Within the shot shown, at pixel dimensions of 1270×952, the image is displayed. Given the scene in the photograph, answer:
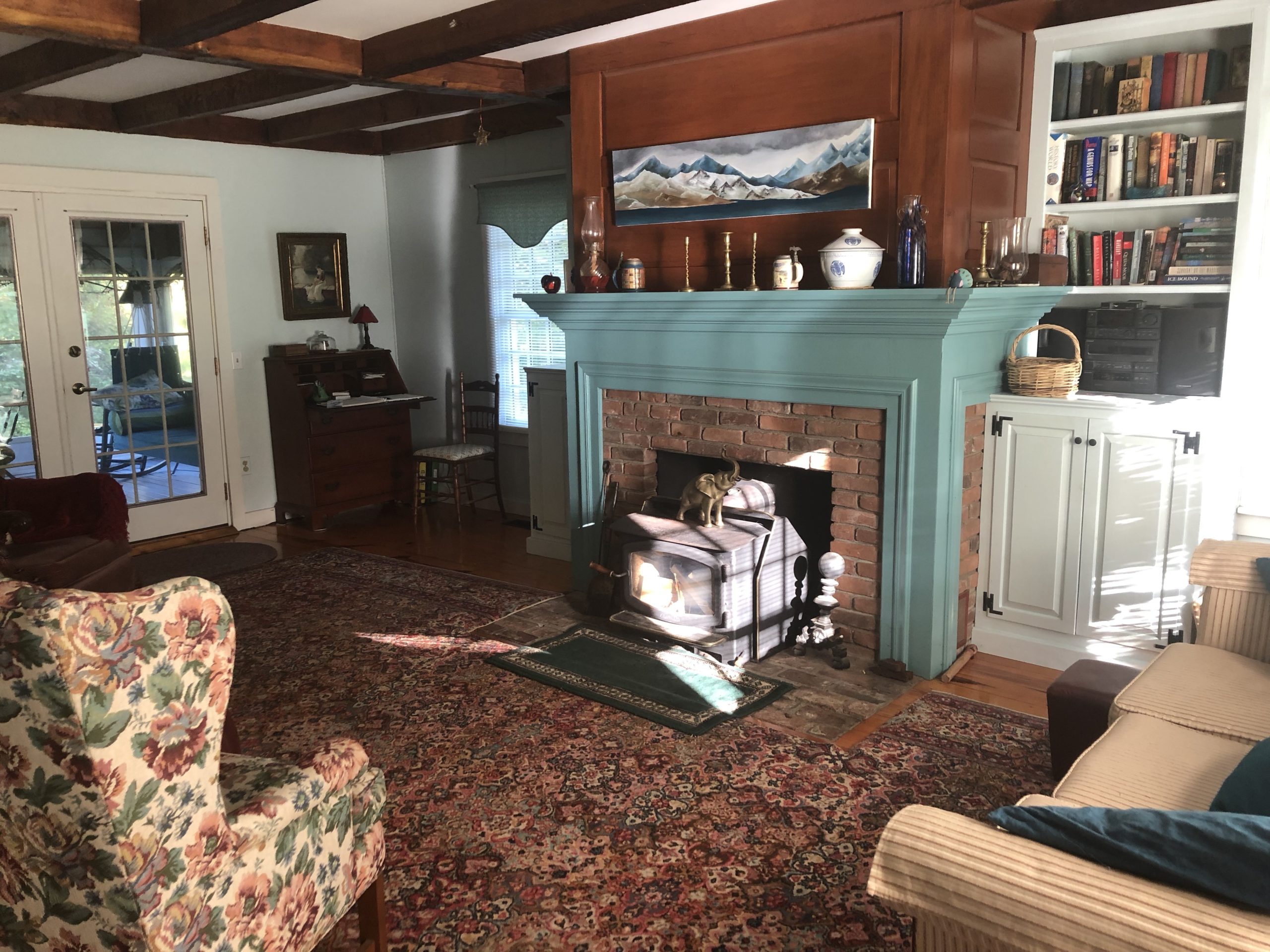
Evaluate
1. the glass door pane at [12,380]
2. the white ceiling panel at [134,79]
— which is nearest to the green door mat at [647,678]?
the white ceiling panel at [134,79]

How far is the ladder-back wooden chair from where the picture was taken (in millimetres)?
6262

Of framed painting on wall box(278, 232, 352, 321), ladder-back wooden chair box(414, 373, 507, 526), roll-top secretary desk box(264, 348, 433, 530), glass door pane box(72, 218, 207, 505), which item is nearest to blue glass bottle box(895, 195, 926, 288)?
ladder-back wooden chair box(414, 373, 507, 526)

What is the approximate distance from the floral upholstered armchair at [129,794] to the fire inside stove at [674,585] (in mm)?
2261

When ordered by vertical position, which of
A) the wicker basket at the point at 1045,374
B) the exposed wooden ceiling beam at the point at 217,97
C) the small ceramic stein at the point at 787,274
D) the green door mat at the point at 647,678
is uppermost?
the exposed wooden ceiling beam at the point at 217,97

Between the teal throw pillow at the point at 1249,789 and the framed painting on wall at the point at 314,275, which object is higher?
the framed painting on wall at the point at 314,275

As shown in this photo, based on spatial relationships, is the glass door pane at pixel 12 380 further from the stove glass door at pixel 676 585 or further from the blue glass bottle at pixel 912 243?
the blue glass bottle at pixel 912 243

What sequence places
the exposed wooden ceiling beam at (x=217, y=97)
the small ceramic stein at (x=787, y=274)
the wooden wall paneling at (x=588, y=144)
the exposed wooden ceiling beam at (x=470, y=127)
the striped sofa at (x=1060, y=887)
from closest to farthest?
1. the striped sofa at (x=1060, y=887)
2. the small ceramic stein at (x=787, y=274)
3. the wooden wall paneling at (x=588, y=144)
4. the exposed wooden ceiling beam at (x=217, y=97)
5. the exposed wooden ceiling beam at (x=470, y=127)

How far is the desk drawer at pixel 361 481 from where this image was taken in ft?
20.3

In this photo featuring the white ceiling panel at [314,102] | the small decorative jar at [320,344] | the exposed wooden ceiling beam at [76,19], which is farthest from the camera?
the small decorative jar at [320,344]

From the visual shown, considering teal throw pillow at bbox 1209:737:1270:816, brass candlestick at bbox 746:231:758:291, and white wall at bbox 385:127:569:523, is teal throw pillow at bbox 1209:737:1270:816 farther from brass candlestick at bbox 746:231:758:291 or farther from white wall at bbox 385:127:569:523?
white wall at bbox 385:127:569:523

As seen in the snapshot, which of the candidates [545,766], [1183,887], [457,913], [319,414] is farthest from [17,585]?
[319,414]

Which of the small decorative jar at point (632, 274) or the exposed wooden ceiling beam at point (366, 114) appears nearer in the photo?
the small decorative jar at point (632, 274)

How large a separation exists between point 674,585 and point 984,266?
1.68 meters

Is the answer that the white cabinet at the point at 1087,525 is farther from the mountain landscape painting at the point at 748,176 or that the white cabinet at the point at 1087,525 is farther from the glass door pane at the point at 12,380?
the glass door pane at the point at 12,380
